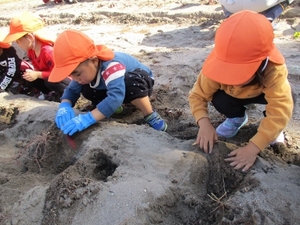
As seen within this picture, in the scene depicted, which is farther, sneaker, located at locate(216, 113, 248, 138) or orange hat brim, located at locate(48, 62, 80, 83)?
sneaker, located at locate(216, 113, 248, 138)

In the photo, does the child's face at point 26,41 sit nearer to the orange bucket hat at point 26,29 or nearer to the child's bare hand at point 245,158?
the orange bucket hat at point 26,29

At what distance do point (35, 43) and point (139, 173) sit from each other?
2063 mm

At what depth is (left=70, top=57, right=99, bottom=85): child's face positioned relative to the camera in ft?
7.85

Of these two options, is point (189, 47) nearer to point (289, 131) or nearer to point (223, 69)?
point (289, 131)

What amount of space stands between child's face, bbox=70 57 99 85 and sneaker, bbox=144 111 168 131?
0.58m

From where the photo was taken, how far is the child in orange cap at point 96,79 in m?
2.29

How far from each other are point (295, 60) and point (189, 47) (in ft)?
4.85

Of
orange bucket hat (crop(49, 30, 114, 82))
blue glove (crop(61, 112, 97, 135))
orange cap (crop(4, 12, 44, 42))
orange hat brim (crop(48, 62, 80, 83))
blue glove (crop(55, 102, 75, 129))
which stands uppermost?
orange bucket hat (crop(49, 30, 114, 82))

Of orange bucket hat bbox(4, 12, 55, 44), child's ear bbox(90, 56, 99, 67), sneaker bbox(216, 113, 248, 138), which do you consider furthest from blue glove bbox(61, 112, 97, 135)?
orange bucket hat bbox(4, 12, 55, 44)

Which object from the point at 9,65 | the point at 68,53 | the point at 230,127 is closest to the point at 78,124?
the point at 68,53

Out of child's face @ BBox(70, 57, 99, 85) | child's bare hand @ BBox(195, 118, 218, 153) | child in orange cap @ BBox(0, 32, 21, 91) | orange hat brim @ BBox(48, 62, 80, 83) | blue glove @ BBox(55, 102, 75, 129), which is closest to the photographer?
child's bare hand @ BBox(195, 118, 218, 153)

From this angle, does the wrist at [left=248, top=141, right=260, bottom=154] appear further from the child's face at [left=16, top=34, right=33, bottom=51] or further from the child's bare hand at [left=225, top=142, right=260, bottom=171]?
the child's face at [left=16, top=34, right=33, bottom=51]

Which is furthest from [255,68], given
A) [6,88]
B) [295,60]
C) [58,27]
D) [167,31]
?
[58,27]

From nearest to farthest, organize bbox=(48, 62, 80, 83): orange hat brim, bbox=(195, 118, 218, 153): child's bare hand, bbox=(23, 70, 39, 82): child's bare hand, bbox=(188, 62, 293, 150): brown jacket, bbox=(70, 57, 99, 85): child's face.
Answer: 1. bbox=(188, 62, 293, 150): brown jacket
2. bbox=(195, 118, 218, 153): child's bare hand
3. bbox=(48, 62, 80, 83): orange hat brim
4. bbox=(70, 57, 99, 85): child's face
5. bbox=(23, 70, 39, 82): child's bare hand
